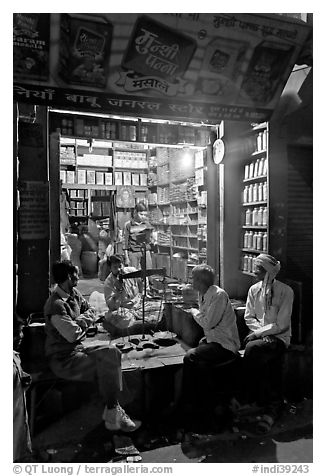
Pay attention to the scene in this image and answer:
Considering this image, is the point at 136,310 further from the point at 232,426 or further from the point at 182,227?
the point at 182,227

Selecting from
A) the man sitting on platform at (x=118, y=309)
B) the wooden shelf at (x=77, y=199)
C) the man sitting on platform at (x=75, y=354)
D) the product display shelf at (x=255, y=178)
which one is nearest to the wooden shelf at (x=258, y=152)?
the product display shelf at (x=255, y=178)

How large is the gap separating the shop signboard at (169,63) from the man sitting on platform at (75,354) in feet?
5.57

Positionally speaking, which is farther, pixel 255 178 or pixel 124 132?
pixel 124 132

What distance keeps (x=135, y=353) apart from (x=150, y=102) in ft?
8.66

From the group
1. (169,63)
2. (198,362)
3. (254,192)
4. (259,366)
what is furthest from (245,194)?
(198,362)

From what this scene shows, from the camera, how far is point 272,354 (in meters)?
3.71

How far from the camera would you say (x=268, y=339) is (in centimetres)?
373

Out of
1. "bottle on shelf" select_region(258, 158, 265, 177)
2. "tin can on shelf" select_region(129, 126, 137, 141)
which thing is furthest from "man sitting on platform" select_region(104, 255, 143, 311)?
"tin can on shelf" select_region(129, 126, 137, 141)

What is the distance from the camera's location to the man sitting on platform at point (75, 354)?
3.17 metres

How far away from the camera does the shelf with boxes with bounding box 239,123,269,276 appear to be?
198 inches

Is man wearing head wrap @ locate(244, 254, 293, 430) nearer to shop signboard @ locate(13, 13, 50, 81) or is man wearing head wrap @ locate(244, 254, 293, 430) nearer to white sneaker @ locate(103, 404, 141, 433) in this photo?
white sneaker @ locate(103, 404, 141, 433)

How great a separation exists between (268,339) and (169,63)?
282 centimetres

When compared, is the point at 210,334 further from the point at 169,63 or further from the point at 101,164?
the point at 101,164
